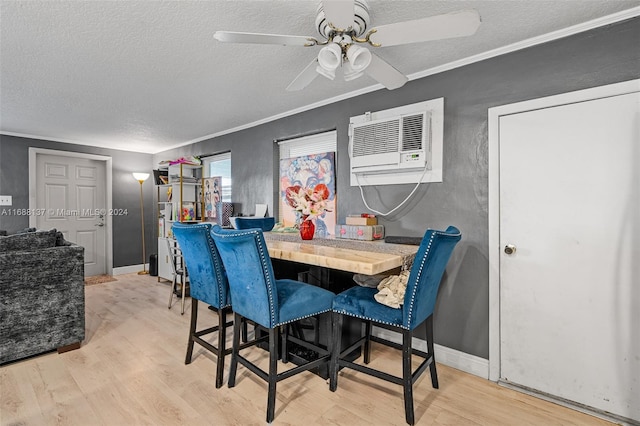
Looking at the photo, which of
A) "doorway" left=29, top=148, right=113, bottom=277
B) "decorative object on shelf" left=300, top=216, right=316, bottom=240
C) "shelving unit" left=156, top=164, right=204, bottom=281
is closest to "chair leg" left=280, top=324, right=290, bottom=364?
"decorative object on shelf" left=300, top=216, right=316, bottom=240

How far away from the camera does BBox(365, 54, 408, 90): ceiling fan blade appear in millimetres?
1647

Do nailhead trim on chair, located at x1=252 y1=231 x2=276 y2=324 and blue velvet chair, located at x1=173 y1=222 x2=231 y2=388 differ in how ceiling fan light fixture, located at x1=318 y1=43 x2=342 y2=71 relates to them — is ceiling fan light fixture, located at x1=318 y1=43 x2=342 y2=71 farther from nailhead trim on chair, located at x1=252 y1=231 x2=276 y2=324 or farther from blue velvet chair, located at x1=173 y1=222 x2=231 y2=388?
blue velvet chair, located at x1=173 y1=222 x2=231 y2=388

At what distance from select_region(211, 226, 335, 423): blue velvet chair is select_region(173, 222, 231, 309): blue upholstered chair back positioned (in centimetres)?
25

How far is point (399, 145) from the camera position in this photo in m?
2.54

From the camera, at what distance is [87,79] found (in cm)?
258

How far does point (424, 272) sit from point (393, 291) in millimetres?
220

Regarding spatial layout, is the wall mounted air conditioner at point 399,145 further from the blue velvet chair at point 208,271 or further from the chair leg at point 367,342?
the blue velvet chair at point 208,271

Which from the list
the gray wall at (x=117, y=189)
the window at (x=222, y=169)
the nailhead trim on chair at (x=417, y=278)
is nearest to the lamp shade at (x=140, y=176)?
the gray wall at (x=117, y=189)

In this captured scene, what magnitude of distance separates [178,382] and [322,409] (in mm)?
999

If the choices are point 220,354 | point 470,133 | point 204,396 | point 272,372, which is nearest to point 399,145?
point 470,133

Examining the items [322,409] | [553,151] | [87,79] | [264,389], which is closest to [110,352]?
[264,389]

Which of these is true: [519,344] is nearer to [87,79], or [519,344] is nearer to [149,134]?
[87,79]

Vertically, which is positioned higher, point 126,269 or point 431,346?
point 431,346

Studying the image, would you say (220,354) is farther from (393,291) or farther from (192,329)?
(393,291)
